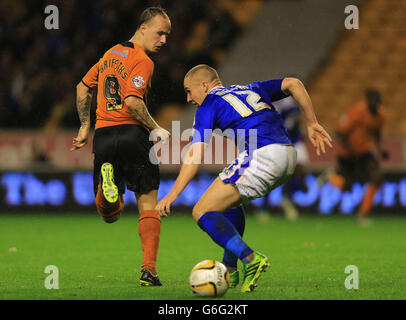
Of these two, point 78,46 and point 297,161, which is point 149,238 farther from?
point 78,46

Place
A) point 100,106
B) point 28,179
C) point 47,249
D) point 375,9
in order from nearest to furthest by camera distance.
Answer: point 100,106 → point 47,249 → point 28,179 → point 375,9

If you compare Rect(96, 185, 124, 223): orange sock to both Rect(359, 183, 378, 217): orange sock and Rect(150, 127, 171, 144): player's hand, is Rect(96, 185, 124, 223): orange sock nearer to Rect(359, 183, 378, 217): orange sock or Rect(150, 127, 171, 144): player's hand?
Rect(150, 127, 171, 144): player's hand

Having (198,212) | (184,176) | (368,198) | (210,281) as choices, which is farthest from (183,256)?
(368,198)

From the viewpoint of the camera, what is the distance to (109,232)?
11.0 m

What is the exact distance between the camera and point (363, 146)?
487 inches

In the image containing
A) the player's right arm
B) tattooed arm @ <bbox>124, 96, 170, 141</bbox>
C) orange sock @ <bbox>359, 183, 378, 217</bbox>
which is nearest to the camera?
tattooed arm @ <bbox>124, 96, 170, 141</bbox>

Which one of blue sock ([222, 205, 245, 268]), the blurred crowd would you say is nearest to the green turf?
blue sock ([222, 205, 245, 268])

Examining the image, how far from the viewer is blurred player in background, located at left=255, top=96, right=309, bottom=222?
41.4ft

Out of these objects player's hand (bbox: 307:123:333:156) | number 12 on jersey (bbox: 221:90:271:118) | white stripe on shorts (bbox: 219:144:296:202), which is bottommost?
white stripe on shorts (bbox: 219:144:296:202)

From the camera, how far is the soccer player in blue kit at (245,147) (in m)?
A: 5.34
